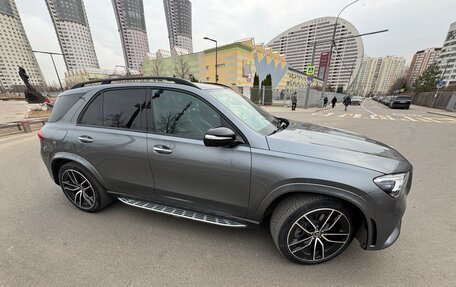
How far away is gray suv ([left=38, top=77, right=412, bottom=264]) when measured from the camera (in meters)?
1.67

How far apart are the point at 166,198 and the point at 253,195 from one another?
1076 millimetres

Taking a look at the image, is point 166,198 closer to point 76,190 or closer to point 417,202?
point 76,190

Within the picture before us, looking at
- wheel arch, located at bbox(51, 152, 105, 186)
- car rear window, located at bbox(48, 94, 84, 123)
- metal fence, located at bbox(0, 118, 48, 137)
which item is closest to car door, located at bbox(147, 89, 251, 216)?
wheel arch, located at bbox(51, 152, 105, 186)

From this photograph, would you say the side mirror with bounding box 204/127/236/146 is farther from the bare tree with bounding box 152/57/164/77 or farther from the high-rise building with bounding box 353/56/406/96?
the high-rise building with bounding box 353/56/406/96

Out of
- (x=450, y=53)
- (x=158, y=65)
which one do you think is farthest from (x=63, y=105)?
(x=450, y=53)

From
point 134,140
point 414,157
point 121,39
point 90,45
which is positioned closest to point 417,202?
point 414,157

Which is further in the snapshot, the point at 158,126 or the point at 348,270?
the point at 158,126

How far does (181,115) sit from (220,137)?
670 mm

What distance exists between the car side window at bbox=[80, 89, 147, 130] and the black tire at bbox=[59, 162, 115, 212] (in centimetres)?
70

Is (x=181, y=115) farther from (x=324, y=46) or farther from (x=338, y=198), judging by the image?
(x=324, y=46)

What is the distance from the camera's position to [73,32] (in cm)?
5672

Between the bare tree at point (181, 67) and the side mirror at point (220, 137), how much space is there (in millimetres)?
49823

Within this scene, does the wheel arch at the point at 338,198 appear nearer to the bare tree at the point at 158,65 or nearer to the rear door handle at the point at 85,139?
the rear door handle at the point at 85,139

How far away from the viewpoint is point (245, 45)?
4078cm
